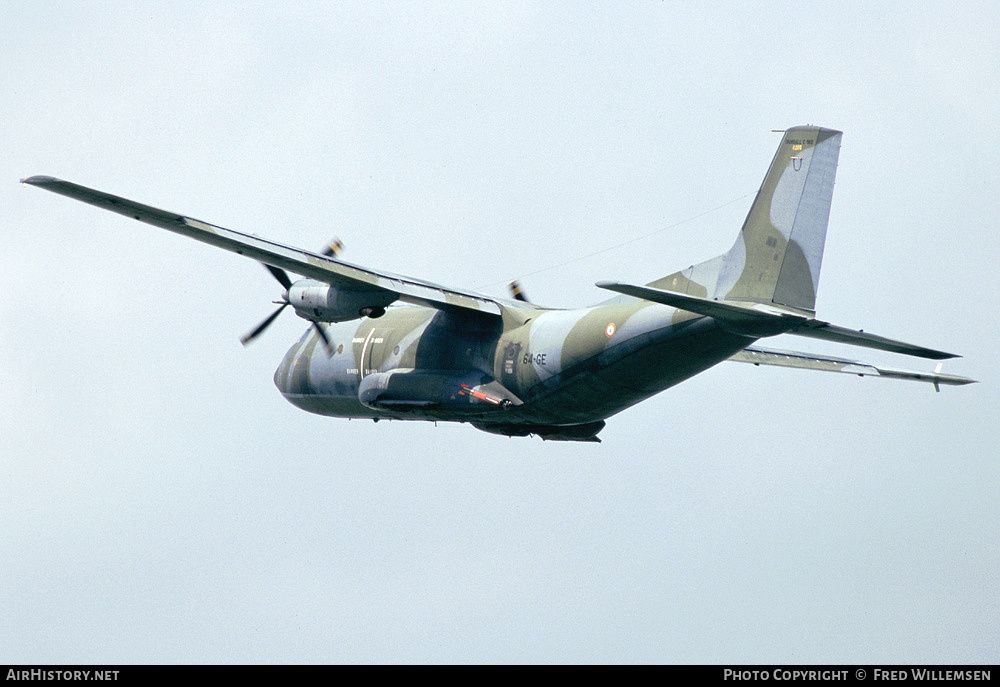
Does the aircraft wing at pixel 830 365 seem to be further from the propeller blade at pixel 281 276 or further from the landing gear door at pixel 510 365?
the propeller blade at pixel 281 276

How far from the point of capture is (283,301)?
36.0 meters

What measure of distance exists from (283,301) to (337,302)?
81.0 inches

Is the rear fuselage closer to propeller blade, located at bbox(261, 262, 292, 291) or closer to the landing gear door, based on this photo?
the landing gear door

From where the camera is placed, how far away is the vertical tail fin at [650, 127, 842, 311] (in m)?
30.4

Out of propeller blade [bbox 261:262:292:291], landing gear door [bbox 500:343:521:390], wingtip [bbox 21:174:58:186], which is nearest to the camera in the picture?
wingtip [bbox 21:174:58:186]

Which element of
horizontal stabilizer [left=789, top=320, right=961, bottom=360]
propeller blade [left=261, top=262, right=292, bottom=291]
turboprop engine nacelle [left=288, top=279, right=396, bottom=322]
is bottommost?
horizontal stabilizer [left=789, top=320, right=961, bottom=360]

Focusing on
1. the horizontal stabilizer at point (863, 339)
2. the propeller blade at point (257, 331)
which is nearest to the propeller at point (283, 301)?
the propeller blade at point (257, 331)

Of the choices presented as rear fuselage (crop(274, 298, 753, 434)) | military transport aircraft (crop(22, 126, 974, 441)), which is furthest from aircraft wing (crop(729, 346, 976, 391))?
rear fuselage (crop(274, 298, 753, 434))

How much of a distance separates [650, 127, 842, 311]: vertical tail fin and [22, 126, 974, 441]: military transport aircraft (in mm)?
28

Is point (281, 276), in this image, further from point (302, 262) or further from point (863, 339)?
point (863, 339)

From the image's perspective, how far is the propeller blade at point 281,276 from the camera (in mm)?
35781
